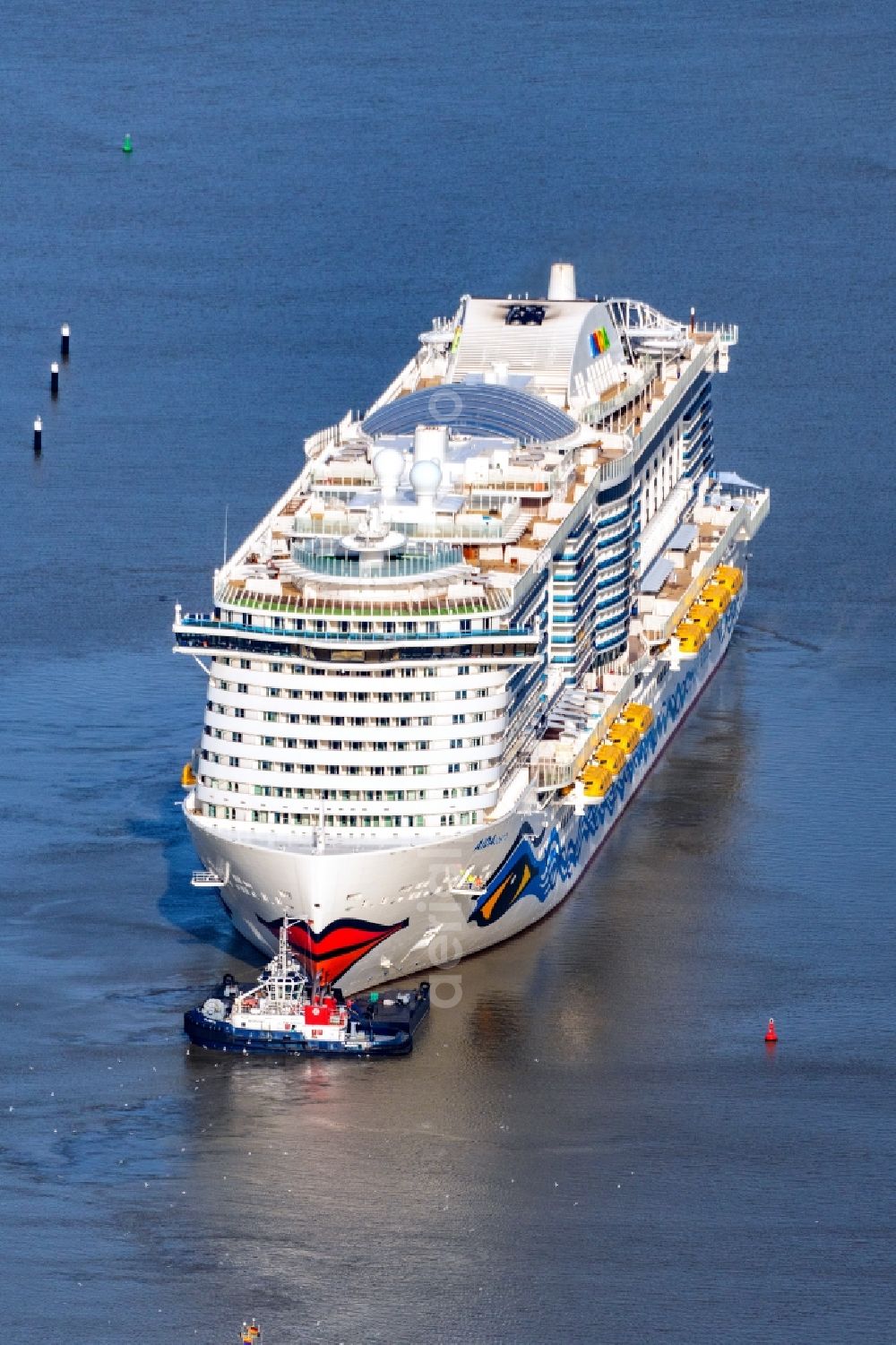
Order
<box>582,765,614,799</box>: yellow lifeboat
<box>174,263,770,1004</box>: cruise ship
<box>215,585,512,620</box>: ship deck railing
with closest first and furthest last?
<box>215,585,512,620</box>: ship deck railing
<box>174,263,770,1004</box>: cruise ship
<box>582,765,614,799</box>: yellow lifeboat

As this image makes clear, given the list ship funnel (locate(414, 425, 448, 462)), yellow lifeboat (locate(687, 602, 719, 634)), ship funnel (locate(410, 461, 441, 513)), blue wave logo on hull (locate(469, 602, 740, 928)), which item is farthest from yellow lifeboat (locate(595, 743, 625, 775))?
yellow lifeboat (locate(687, 602, 719, 634))

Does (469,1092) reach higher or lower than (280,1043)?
lower

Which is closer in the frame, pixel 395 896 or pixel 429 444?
pixel 395 896

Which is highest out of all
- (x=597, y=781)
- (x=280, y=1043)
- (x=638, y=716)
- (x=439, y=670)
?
(x=439, y=670)

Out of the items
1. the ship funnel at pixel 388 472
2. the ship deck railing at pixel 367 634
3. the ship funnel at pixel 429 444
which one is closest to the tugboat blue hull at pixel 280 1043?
the ship deck railing at pixel 367 634

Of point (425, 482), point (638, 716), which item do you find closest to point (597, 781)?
point (638, 716)

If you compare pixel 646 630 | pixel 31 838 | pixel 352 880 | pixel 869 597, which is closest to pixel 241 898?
pixel 352 880

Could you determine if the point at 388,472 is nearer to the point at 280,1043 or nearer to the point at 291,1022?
the point at 291,1022

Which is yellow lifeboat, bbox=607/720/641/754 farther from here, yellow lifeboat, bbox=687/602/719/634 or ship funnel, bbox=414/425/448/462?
yellow lifeboat, bbox=687/602/719/634
